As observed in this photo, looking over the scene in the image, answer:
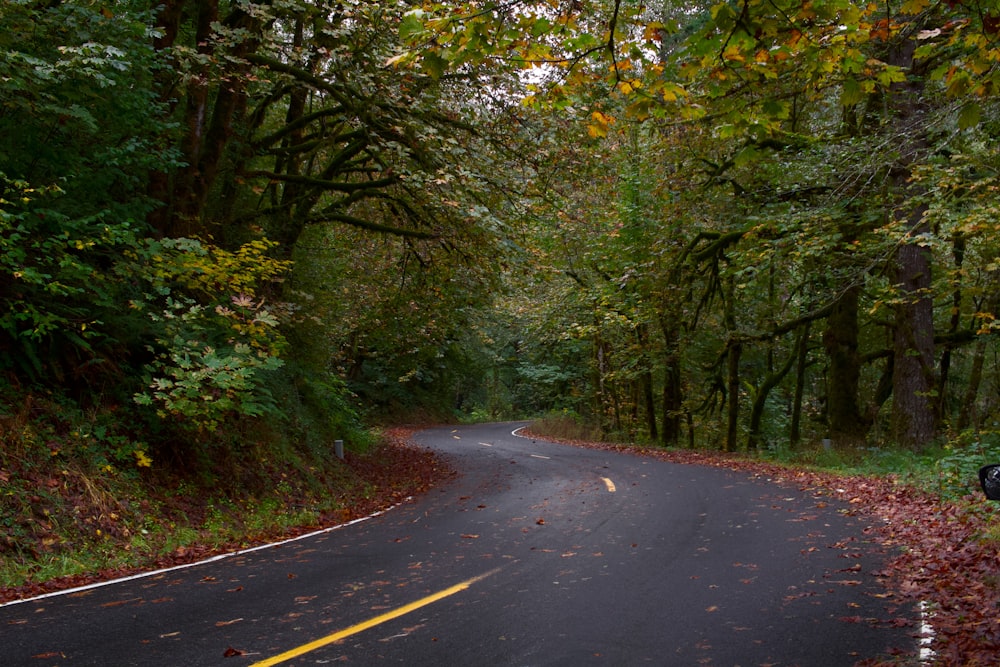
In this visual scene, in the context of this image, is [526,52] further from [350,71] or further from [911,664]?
[350,71]

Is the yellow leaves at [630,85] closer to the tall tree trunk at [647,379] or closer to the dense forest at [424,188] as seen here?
the dense forest at [424,188]

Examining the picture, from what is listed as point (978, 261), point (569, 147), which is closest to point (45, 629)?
point (569, 147)

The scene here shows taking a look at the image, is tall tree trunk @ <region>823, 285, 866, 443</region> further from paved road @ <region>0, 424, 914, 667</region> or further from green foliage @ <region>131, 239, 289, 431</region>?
green foliage @ <region>131, 239, 289, 431</region>

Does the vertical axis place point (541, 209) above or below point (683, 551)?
above

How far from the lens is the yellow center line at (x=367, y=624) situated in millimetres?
4902

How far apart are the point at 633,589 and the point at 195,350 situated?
696 centimetres

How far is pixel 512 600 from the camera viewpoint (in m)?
6.31

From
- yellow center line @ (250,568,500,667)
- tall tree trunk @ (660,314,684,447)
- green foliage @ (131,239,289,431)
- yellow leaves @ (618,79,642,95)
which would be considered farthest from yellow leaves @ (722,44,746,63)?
tall tree trunk @ (660,314,684,447)

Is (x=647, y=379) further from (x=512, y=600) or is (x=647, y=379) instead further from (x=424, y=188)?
(x=512, y=600)

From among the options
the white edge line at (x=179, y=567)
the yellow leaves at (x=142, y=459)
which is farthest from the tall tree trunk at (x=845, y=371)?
the yellow leaves at (x=142, y=459)

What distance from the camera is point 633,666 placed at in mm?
4711

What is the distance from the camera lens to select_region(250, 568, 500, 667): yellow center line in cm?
490

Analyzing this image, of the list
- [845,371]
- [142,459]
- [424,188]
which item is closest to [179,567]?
[142,459]

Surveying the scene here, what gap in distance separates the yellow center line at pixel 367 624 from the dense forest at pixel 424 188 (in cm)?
428
